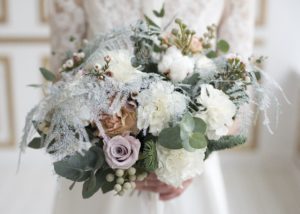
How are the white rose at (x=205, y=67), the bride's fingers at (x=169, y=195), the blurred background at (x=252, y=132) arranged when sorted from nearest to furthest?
the white rose at (x=205, y=67) < the bride's fingers at (x=169, y=195) < the blurred background at (x=252, y=132)

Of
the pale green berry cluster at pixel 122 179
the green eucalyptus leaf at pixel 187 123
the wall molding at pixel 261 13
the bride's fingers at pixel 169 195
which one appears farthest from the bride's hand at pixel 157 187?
the wall molding at pixel 261 13

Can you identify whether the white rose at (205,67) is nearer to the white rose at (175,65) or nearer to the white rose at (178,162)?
the white rose at (175,65)

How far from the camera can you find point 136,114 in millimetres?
767

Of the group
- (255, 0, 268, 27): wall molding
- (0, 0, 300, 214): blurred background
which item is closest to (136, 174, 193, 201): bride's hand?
(0, 0, 300, 214): blurred background

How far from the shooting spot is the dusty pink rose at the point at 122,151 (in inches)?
29.9

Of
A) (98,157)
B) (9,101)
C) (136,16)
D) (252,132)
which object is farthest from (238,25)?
(9,101)

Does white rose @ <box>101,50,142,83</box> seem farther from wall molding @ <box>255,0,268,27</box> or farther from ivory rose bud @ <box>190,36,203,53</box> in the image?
wall molding @ <box>255,0,268,27</box>

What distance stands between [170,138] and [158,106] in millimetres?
60

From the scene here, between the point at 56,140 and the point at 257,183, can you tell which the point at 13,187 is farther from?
the point at 56,140

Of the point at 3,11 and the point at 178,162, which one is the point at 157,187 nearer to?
the point at 178,162

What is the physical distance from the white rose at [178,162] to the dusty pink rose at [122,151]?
0.17 feet

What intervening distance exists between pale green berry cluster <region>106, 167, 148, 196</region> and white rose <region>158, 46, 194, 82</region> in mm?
200

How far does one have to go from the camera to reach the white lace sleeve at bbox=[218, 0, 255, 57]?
1208mm

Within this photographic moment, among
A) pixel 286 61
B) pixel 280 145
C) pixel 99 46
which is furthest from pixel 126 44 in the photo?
pixel 280 145
